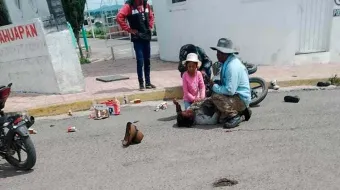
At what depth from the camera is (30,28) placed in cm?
677

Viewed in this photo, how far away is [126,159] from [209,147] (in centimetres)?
98

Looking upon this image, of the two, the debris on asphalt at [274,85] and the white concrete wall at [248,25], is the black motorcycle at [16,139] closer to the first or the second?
the debris on asphalt at [274,85]

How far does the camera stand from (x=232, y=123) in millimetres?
4531

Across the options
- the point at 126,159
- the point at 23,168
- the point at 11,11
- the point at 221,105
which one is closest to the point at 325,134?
the point at 221,105

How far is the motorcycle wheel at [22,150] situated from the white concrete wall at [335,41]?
24.5ft

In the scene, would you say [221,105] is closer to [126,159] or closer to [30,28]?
[126,159]

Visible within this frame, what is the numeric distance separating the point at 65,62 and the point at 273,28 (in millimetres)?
4956

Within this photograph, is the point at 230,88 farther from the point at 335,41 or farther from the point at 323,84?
the point at 335,41

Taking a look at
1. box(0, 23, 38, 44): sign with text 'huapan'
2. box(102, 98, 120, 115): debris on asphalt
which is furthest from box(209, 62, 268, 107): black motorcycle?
box(0, 23, 38, 44): sign with text 'huapan'

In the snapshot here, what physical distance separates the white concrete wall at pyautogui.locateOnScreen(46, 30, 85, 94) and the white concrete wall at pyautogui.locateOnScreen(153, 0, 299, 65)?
141 inches

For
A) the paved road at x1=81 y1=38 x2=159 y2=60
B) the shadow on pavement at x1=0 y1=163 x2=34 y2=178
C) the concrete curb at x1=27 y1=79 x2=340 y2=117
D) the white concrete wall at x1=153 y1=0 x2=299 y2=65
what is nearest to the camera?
the shadow on pavement at x1=0 y1=163 x2=34 y2=178

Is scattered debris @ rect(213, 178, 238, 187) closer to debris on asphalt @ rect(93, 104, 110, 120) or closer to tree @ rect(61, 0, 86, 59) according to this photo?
debris on asphalt @ rect(93, 104, 110, 120)

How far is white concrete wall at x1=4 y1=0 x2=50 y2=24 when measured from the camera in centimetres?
702

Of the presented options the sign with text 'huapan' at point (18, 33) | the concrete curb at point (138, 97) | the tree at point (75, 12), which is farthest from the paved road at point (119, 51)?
A: the concrete curb at point (138, 97)
